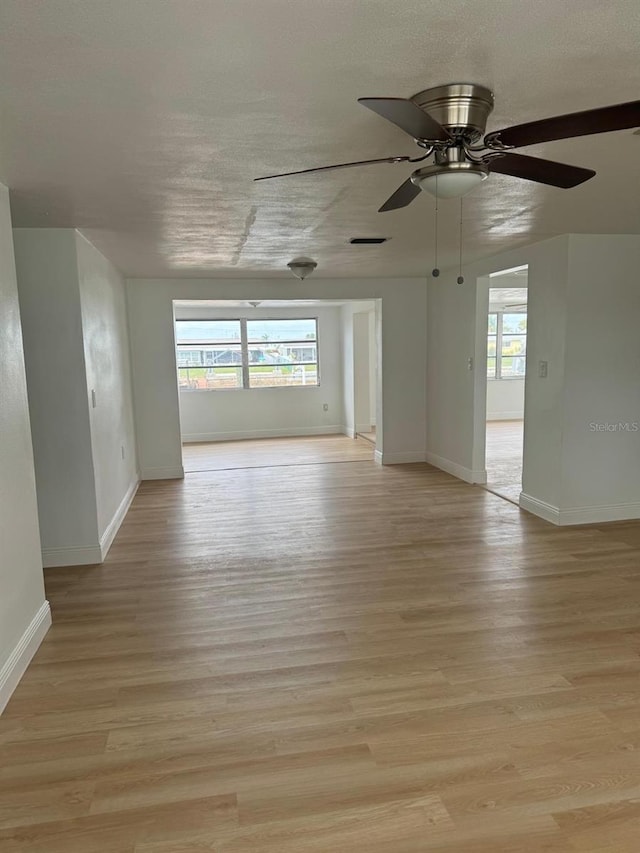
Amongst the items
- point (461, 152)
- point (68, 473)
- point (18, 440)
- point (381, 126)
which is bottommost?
point (68, 473)

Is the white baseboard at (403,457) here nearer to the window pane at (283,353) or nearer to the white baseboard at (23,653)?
the window pane at (283,353)

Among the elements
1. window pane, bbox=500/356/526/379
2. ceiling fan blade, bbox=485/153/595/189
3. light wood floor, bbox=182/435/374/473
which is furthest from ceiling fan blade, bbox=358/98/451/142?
window pane, bbox=500/356/526/379

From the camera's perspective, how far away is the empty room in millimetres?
1570

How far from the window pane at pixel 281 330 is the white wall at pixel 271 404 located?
12 cm

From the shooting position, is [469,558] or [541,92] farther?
[469,558]

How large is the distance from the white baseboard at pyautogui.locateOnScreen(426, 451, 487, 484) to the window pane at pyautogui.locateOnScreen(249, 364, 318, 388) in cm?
313

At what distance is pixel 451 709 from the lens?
2.18 m

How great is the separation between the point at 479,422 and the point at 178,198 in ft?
12.6

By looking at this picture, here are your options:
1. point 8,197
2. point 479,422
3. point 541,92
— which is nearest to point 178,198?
point 8,197

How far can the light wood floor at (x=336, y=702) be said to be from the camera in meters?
1.67

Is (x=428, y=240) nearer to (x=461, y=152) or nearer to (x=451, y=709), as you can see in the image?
(x=461, y=152)

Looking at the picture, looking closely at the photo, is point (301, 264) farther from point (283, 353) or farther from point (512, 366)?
point (512, 366)

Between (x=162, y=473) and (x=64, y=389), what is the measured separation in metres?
2.84

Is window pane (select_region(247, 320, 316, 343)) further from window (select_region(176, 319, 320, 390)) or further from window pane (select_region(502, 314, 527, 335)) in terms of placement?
window pane (select_region(502, 314, 527, 335))
